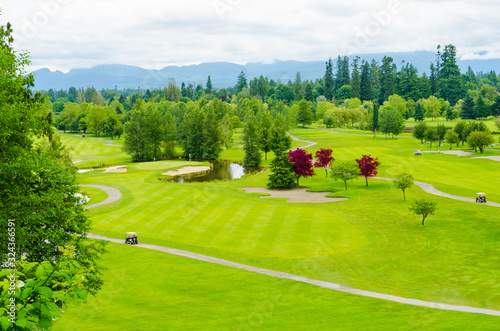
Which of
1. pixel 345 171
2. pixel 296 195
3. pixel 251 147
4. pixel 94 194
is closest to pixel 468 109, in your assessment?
pixel 251 147

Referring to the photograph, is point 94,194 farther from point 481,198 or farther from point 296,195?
point 481,198

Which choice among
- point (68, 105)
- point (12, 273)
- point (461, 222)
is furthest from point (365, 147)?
point (68, 105)

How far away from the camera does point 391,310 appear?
75.3 ft

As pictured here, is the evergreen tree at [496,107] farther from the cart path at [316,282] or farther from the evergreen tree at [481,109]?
the cart path at [316,282]

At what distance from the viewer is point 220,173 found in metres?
88.2

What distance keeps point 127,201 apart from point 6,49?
119 feet

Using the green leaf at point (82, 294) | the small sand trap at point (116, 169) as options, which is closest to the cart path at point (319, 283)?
the green leaf at point (82, 294)

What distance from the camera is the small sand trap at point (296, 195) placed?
55281 millimetres

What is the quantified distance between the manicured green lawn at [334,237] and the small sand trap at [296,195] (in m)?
2.05

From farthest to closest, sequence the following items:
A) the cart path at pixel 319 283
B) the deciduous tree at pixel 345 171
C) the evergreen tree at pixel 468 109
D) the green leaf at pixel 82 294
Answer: the evergreen tree at pixel 468 109 → the deciduous tree at pixel 345 171 → the cart path at pixel 319 283 → the green leaf at pixel 82 294

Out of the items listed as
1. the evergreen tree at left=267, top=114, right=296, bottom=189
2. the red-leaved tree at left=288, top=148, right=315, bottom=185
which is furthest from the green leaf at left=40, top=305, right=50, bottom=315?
the red-leaved tree at left=288, top=148, right=315, bottom=185

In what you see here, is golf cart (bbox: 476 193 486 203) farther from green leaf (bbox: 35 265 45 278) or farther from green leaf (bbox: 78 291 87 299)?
green leaf (bbox: 35 265 45 278)

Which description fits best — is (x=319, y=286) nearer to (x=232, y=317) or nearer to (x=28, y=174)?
(x=232, y=317)

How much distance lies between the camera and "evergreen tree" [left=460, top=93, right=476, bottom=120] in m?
147
